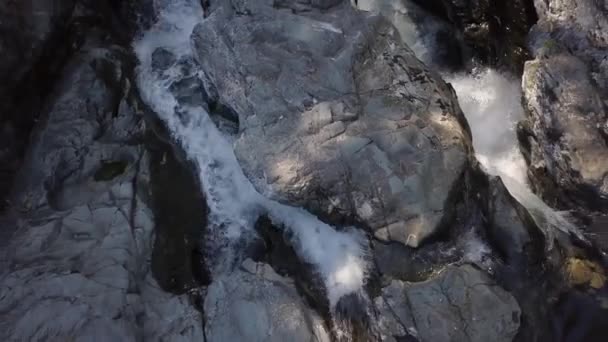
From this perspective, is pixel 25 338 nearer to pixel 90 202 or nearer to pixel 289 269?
pixel 90 202

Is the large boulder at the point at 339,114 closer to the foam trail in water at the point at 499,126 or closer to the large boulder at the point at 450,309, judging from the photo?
the large boulder at the point at 450,309

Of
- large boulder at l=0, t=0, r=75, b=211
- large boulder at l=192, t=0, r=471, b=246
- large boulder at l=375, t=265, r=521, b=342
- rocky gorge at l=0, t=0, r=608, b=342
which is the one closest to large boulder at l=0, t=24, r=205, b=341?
rocky gorge at l=0, t=0, r=608, b=342

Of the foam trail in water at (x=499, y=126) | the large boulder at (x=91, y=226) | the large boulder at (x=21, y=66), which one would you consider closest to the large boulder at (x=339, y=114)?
the foam trail in water at (x=499, y=126)

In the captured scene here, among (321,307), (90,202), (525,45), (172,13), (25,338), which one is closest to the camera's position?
(25,338)

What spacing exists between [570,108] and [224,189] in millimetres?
4192

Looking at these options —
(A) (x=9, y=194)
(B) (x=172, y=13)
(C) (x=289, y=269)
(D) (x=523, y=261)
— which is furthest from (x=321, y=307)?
(B) (x=172, y=13)

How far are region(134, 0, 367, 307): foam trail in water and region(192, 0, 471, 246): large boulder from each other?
353 millimetres

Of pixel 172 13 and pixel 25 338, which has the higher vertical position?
pixel 172 13

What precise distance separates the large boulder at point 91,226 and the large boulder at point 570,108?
4.19 m

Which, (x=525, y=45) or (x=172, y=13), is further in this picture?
(x=172, y=13)

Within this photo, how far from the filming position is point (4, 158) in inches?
224

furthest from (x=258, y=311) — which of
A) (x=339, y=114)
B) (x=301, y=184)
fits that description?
(x=339, y=114)

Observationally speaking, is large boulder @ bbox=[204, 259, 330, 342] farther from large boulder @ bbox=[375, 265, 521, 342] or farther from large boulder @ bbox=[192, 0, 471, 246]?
large boulder @ bbox=[192, 0, 471, 246]

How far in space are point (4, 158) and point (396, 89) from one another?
4.54 meters
